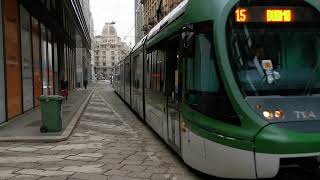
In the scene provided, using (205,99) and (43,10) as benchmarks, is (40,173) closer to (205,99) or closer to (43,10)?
(205,99)

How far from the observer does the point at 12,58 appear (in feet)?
52.0

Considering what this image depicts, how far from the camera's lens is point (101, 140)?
11469mm

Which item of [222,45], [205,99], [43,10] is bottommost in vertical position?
[205,99]

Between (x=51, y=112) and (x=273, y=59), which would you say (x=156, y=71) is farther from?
(x=273, y=59)

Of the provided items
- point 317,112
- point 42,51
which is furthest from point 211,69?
point 42,51

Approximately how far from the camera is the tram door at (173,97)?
814 cm

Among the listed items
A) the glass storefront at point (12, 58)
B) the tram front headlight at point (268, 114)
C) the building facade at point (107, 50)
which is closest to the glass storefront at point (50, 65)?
the glass storefront at point (12, 58)

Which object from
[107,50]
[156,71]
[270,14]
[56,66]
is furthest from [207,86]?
[107,50]

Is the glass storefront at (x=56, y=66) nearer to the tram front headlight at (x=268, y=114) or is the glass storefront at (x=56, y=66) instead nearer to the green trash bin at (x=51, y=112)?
the green trash bin at (x=51, y=112)

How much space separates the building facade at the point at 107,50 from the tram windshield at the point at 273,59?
285ft

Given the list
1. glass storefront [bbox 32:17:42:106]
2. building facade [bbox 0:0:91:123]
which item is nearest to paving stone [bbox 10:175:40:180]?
building facade [bbox 0:0:91:123]

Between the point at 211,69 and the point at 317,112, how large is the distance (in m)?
1.45

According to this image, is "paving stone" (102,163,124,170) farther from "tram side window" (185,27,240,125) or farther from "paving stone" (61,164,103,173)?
"tram side window" (185,27,240,125)

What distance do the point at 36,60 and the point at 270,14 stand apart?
1597 centimetres
